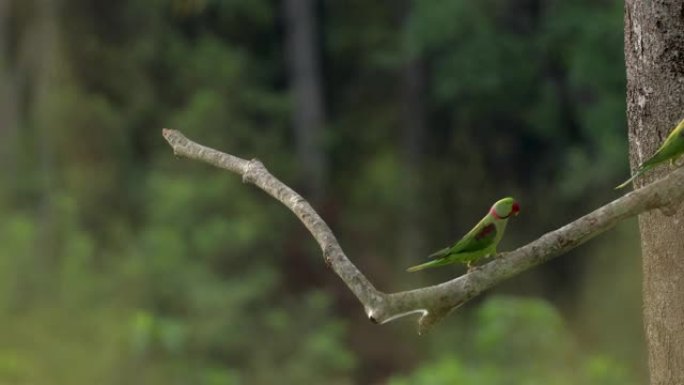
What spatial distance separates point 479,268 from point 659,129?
25.4 inches

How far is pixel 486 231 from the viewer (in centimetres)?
287

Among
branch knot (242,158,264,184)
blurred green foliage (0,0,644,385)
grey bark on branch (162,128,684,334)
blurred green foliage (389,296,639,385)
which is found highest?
blurred green foliage (0,0,644,385)

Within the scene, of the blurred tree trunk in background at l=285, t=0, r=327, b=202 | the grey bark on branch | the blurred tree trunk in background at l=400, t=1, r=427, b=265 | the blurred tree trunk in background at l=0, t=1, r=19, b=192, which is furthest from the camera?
the blurred tree trunk in background at l=285, t=0, r=327, b=202

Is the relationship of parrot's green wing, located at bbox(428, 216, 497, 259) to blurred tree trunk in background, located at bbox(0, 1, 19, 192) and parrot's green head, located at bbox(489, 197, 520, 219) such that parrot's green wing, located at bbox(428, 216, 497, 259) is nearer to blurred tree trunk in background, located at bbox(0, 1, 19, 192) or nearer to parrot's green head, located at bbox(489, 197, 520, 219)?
parrot's green head, located at bbox(489, 197, 520, 219)

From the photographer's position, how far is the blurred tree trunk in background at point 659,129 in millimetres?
2916

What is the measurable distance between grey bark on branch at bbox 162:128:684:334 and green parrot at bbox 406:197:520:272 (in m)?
0.25

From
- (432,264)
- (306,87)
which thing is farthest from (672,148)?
(306,87)

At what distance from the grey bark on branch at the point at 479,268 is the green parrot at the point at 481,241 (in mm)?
249

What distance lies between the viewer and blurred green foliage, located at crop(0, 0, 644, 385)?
1329 centimetres

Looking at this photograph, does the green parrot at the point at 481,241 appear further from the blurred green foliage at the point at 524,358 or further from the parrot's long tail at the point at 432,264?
the blurred green foliage at the point at 524,358

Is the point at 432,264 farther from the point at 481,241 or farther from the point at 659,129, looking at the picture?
the point at 659,129

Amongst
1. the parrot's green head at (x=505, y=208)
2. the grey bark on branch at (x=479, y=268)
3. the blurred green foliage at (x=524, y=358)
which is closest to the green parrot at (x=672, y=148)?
the grey bark on branch at (x=479, y=268)

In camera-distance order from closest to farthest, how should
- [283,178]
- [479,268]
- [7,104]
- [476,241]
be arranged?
1. [479,268]
2. [476,241]
3. [7,104]
4. [283,178]

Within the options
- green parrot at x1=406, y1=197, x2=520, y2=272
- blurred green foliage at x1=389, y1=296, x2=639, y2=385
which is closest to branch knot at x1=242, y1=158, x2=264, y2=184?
green parrot at x1=406, y1=197, x2=520, y2=272
